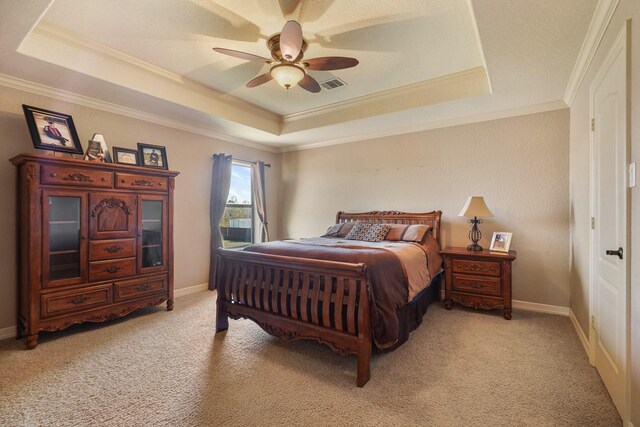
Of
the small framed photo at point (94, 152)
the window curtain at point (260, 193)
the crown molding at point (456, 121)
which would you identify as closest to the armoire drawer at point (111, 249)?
the small framed photo at point (94, 152)

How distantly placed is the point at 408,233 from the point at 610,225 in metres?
2.07

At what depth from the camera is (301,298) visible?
239 centimetres

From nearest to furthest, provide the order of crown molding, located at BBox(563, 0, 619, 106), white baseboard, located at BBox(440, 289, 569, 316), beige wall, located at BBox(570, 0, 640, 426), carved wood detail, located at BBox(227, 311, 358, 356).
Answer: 1. beige wall, located at BBox(570, 0, 640, 426)
2. crown molding, located at BBox(563, 0, 619, 106)
3. carved wood detail, located at BBox(227, 311, 358, 356)
4. white baseboard, located at BBox(440, 289, 569, 316)

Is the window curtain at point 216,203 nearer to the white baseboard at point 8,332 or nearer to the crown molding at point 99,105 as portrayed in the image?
the crown molding at point 99,105

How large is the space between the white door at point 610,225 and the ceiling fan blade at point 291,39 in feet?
6.52

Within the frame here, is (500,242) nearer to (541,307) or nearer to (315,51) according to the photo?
(541,307)

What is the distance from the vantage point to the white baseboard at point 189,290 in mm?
4250

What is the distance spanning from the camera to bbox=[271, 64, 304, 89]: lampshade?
2475 mm

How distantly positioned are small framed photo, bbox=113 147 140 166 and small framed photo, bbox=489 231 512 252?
4646 mm

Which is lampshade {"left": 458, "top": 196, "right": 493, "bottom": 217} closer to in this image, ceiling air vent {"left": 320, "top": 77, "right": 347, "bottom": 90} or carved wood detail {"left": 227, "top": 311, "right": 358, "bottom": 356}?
ceiling air vent {"left": 320, "top": 77, "right": 347, "bottom": 90}

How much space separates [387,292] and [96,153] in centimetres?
334

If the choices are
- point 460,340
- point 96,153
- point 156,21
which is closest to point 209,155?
point 96,153

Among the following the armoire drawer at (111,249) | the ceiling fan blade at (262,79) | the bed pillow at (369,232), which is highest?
the ceiling fan blade at (262,79)

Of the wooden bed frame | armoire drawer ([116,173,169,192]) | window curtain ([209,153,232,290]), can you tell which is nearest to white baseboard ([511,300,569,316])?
the wooden bed frame
